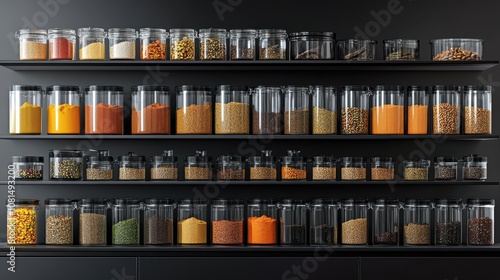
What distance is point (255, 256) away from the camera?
15.2ft

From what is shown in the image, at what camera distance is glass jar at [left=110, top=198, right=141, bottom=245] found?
471 centimetres

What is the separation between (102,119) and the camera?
4.76 metres

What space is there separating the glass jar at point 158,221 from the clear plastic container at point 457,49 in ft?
5.67

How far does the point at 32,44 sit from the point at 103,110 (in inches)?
21.7

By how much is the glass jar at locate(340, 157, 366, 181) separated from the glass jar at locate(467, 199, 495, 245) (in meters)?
0.61

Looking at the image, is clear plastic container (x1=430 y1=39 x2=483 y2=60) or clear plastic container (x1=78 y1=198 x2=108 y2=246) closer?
clear plastic container (x1=78 y1=198 x2=108 y2=246)

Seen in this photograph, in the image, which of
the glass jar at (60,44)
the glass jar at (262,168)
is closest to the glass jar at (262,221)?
the glass jar at (262,168)

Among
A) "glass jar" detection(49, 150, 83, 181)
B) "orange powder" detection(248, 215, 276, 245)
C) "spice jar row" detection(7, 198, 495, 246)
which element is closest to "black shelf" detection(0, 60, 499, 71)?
"glass jar" detection(49, 150, 83, 181)

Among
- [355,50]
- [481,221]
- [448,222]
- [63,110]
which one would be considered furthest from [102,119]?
[481,221]

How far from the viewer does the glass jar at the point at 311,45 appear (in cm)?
480

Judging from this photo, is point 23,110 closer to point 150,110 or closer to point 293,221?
point 150,110

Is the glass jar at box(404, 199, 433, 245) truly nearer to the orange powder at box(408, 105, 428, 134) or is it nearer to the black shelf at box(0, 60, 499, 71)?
the orange powder at box(408, 105, 428, 134)

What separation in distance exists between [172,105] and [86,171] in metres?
0.66

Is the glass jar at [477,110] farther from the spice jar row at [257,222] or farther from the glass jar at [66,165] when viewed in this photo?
the glass jar at [66,165]
